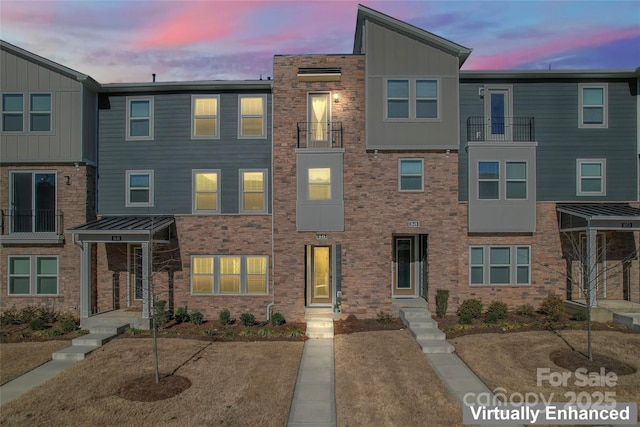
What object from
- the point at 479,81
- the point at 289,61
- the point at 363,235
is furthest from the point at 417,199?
the point at 289,61

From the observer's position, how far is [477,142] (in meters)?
15.6

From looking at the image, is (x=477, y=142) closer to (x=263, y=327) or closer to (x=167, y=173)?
(x=263, y=327)

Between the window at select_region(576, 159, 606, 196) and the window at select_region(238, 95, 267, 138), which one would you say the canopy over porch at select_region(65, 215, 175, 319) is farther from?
the window at select_region(576, 159, 606, 196)

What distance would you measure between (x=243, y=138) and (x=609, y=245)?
14448 mm

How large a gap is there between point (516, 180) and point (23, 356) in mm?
16922

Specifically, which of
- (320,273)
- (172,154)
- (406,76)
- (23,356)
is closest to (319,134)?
(406,76)


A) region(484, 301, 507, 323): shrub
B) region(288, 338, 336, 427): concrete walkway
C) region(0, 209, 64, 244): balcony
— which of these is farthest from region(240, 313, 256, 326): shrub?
region(484, 301, 507, 323): shrub

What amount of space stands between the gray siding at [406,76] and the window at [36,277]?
12.7 meters

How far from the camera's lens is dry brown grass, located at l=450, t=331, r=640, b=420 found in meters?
9.27

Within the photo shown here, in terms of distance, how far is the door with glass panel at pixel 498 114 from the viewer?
53.1ft

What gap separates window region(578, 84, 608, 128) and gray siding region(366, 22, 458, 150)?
16.9 feet

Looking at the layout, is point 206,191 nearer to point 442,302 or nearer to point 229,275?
point 229,275

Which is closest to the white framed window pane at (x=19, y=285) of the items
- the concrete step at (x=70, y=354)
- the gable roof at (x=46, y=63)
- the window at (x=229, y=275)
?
the concrete step at (x=70, y=354)

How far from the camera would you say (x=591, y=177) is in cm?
1619
